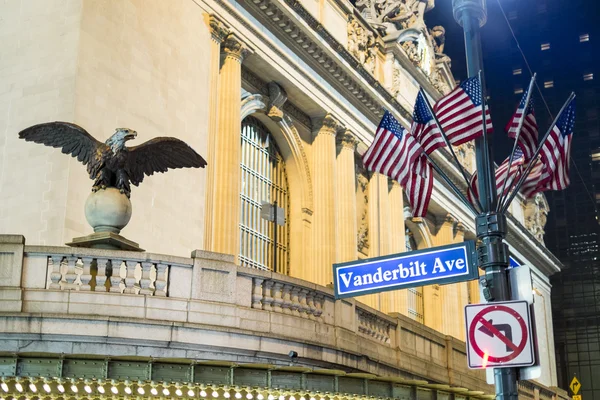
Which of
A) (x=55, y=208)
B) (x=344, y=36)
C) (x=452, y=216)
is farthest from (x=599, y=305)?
(x=55, y=208)

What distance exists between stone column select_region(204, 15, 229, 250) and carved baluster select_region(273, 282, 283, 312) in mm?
9508

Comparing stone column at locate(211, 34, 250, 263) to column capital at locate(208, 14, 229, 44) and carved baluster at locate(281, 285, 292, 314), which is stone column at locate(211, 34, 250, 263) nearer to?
column capital at locate(208, 14, 229, 44)

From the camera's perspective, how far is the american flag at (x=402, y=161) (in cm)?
1548

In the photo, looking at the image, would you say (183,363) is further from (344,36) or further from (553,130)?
(344,36)

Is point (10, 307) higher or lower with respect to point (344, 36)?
lower

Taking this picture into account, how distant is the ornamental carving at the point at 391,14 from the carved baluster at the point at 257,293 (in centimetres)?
2777

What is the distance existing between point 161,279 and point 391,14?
31.3m

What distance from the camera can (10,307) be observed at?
13945mm

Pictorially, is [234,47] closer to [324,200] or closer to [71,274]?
[324,200]

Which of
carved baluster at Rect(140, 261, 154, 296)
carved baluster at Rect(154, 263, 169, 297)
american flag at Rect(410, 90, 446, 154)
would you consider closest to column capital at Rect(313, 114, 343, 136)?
american flag at Rect(410, 90, 446, 154)

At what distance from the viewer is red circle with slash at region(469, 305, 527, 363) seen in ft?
34.2

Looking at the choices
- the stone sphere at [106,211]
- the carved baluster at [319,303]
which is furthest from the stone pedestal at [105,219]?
the carved baluster at [319,303]

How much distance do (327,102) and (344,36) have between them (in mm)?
3696

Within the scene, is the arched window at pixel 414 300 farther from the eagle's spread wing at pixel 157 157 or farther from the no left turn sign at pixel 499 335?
the no left turn sign at pixel 499 335
